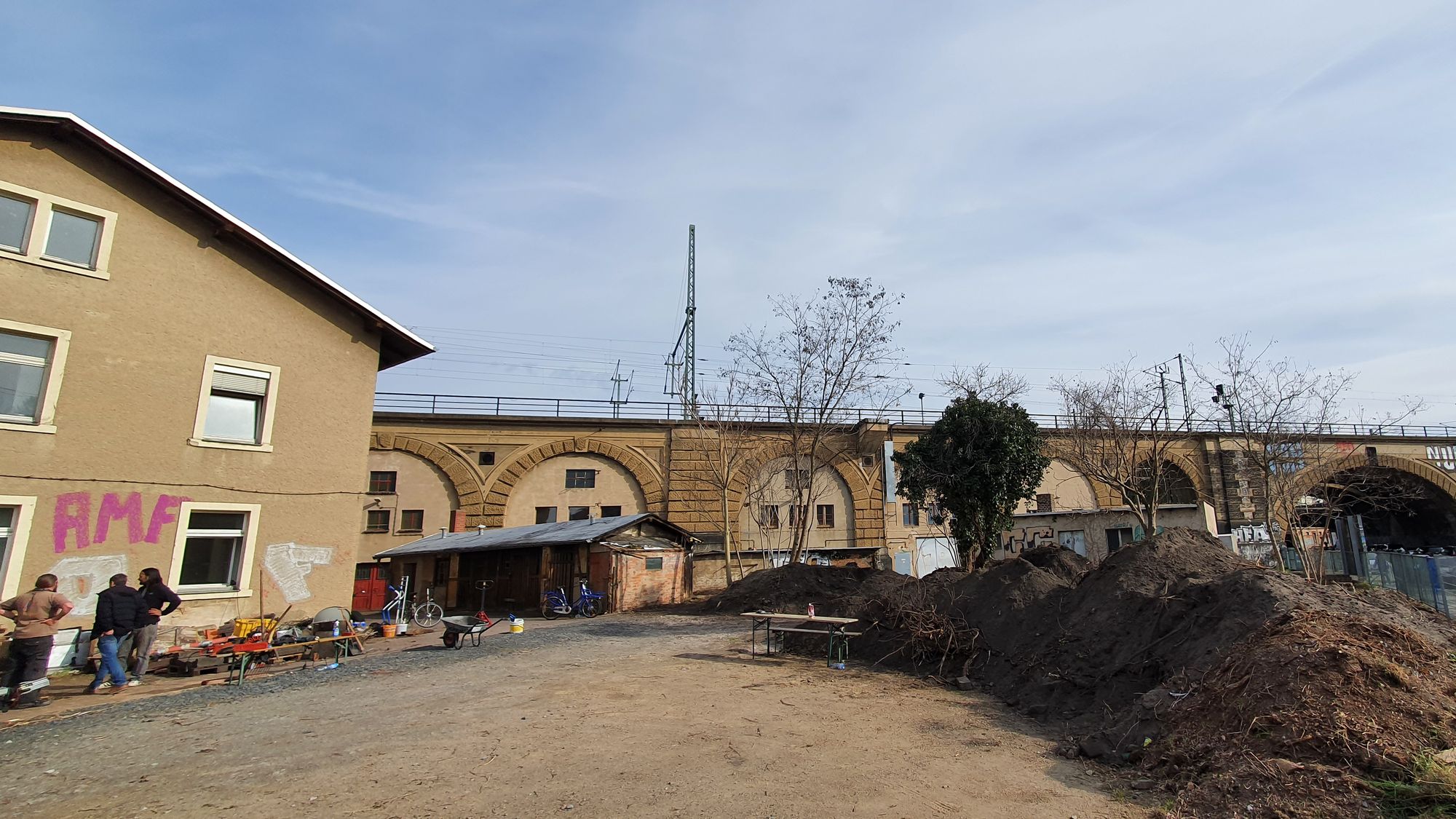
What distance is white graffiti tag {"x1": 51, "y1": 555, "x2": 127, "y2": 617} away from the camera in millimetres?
11750

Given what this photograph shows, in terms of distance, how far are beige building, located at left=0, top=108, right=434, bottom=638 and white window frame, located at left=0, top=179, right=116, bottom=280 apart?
3 centimetres

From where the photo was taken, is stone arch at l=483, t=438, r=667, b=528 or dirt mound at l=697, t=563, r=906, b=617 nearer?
dirt mound at l=697, t=563, r=906, b=617

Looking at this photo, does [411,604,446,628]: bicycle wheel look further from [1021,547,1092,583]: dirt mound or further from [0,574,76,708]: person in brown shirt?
[1021,547,1092,583]: dirt mound

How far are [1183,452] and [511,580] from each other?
32.8m

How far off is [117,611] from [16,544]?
2.53 meters

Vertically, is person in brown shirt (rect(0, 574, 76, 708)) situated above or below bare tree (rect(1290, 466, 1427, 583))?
below

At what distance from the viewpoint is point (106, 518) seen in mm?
12266

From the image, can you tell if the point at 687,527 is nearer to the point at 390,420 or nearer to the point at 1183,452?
the point at 390,420

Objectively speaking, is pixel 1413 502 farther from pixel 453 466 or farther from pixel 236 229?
pixel 236 229

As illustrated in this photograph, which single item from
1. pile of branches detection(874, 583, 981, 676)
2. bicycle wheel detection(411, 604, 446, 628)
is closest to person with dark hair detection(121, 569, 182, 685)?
bicycle wheel detection(411, 604, 446, 628)

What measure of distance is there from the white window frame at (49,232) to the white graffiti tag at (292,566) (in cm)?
572

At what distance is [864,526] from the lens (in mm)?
33812

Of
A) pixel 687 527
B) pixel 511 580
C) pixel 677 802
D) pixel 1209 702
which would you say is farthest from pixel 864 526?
pixel 677 802

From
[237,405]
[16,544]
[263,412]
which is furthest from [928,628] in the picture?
[16,544]
